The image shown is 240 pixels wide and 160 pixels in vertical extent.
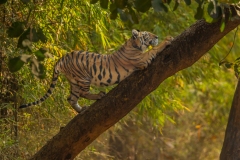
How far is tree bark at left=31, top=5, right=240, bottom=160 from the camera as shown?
13.8ft

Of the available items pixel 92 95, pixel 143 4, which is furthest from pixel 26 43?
pixel 92 95

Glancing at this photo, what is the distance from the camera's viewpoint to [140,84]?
4289 millimetres

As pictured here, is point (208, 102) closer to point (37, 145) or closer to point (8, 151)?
point (37, 145)

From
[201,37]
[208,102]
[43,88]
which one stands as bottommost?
[208,102]

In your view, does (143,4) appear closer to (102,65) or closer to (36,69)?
(36,69)

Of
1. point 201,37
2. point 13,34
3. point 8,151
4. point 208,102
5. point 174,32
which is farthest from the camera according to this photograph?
point 208,102

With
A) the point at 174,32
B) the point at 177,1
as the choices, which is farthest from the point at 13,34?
the point at 174,32

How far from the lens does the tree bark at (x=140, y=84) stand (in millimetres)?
4207

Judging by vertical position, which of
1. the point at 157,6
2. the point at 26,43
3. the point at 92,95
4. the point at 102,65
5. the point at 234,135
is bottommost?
the point at 234,135

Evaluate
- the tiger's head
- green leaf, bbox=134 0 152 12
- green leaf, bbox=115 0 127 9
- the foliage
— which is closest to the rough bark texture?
the foliage

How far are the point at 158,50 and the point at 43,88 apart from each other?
1814 mm

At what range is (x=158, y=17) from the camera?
27.5ft

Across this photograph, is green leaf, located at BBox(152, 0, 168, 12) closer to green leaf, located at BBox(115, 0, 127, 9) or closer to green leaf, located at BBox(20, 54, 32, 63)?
green leaf, located at BBox(115, 0, 127, 9)

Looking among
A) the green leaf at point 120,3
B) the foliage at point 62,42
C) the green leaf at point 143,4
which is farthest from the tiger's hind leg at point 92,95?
the green leaf at point 143,4
